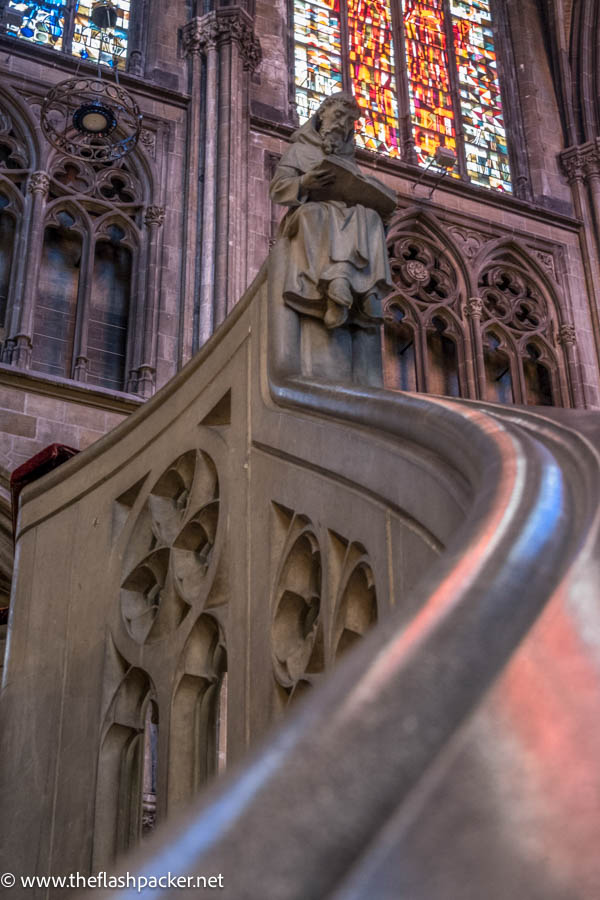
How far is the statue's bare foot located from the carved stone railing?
0.10 metres

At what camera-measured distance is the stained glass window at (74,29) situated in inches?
497

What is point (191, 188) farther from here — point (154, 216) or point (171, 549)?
point (171, 549)

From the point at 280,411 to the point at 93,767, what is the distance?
4.03 feet

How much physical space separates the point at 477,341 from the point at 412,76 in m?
3.69

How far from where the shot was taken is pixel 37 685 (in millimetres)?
4059

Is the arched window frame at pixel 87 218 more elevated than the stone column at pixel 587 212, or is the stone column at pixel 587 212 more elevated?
the stone column at pixel 587 212

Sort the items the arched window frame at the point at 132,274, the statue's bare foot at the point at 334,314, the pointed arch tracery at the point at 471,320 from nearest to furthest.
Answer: the statue's bare foot at the point at 334,314 → the arched window frame at the point at 132,274 → the pointed arch tracery at the point at 471,320

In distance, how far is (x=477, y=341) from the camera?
1312 cm

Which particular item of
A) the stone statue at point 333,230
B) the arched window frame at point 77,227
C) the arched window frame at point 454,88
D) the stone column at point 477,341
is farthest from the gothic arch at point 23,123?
the stone statue at point 333,230

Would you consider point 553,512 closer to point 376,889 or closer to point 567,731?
point 567,731

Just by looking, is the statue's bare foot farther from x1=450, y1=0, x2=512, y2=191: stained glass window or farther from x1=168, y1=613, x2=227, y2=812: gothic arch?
x1=450, y1=0, x2=512, y2=191: stained glass window

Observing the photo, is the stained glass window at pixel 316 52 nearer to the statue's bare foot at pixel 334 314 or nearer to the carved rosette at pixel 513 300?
the carved rosette at pixel 513 300

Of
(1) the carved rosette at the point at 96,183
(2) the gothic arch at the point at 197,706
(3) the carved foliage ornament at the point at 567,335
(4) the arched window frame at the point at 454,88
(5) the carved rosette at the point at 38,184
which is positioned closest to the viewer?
(2) the gothic arch at the point at 197,706

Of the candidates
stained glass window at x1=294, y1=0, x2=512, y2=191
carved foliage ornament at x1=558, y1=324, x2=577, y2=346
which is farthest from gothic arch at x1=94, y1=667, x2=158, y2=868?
stained glass window at x1=294, y1=0, x2=512, y2=191
